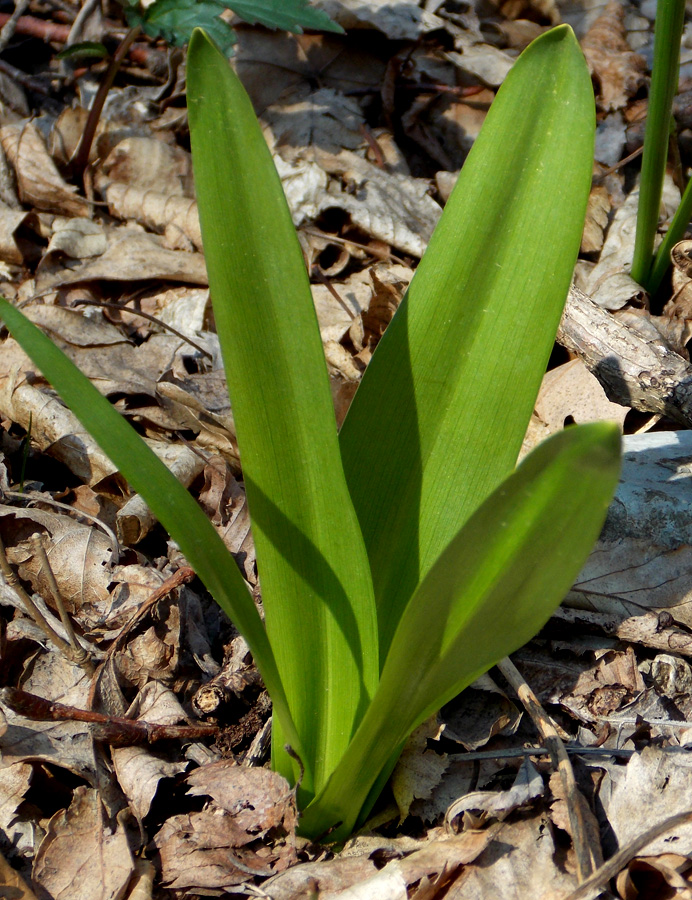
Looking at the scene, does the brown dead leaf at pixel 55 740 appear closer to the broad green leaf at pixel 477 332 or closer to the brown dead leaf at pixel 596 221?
the broad green leaf at pixel 477 332

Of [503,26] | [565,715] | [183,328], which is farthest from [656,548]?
[503,26]

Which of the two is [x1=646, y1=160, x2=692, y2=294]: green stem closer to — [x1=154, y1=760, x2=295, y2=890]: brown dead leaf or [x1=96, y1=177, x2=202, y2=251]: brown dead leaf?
[x1=96, y1=177, x2=202, y2=251]: brown dead leaf

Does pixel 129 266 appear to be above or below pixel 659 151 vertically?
below

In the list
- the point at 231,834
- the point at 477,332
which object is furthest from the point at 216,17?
the point at 231,834

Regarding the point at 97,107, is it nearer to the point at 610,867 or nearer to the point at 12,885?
the point at 12,885

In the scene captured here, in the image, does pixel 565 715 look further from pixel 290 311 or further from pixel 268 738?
pixel 290 311

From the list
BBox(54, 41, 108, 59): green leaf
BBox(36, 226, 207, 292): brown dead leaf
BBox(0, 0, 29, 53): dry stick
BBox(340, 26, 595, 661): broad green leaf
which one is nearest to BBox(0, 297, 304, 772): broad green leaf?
BBox(340, 26, 595, 661): broad green leaf
